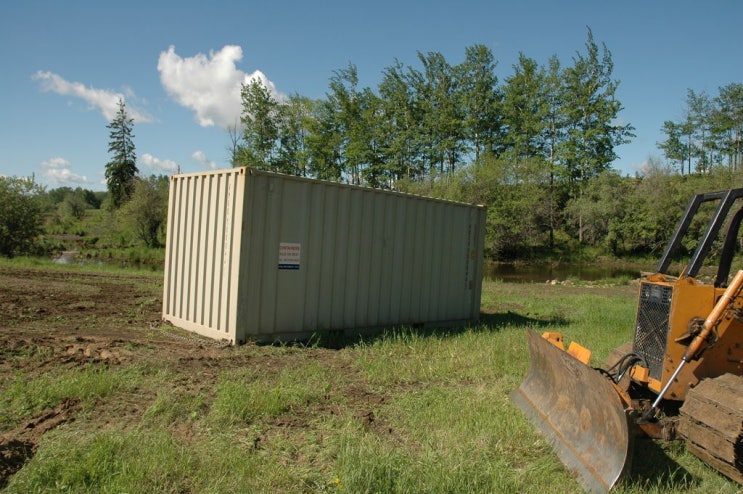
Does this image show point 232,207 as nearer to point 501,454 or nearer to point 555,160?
point 501,454

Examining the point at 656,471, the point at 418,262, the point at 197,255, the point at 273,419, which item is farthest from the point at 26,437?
the point at 418,262

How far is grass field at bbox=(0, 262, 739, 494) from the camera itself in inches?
141

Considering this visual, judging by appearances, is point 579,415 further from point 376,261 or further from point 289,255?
point 376,261

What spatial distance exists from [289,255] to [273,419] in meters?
3.65

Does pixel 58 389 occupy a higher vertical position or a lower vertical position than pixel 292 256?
lower

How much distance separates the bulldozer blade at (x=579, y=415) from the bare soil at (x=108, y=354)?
5.05ft

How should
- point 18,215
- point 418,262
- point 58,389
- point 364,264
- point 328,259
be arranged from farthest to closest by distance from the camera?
point 18,215 → point 418,262 → point 364,264 → point 328,259 → point 58,389

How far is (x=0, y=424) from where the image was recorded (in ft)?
14.2

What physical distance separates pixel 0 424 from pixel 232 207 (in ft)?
13.6

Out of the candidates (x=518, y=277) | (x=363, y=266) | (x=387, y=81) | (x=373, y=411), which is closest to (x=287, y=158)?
(x=387, y=81)

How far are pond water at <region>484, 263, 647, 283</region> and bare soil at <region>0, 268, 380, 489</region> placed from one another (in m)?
20.5

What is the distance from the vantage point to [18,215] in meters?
24.7

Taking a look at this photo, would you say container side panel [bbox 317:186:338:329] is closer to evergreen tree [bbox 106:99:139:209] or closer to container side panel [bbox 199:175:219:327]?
container side panel [bbox 199:175:219:327]

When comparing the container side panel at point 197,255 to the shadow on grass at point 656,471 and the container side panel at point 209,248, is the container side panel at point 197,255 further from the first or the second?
the shadow on grass at point 656,471
